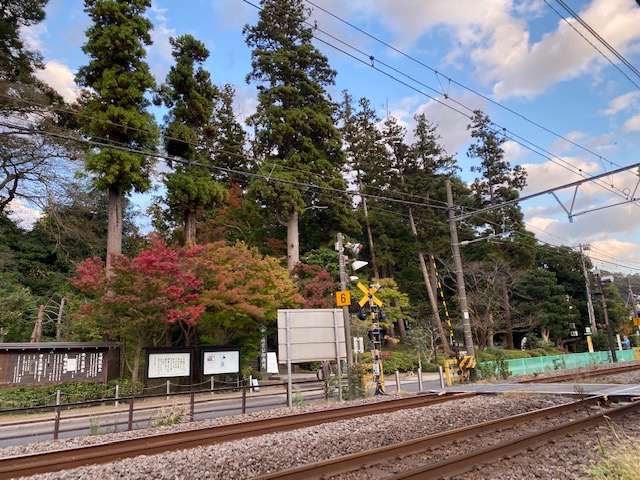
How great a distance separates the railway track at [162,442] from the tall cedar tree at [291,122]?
18.9 meters

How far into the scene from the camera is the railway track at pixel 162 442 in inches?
263

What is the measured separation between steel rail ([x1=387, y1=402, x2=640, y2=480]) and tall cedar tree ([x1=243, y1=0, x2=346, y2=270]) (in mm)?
22275

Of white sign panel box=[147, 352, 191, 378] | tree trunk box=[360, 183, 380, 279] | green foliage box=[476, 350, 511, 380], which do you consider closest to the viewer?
white sign panel box=[147, 352, 191, 378]

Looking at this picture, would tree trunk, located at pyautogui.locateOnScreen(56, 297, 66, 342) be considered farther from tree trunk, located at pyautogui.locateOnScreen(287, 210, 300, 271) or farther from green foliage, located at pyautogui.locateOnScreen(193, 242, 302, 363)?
tree trunk, located at pyautogui.locateOnScreen(287, 210, 300, 271)

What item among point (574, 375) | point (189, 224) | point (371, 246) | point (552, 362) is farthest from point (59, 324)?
point (552, 362)

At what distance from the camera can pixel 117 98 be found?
70.5ft

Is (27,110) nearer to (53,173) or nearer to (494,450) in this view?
(53,173)

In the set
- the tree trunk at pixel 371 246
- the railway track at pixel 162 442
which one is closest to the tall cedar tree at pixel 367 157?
the tree trunk at pixel 371 246

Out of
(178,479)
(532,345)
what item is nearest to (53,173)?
(178,479)

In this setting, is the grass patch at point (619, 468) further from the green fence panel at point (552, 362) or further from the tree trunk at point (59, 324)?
the tree trunk at point (59, 324)

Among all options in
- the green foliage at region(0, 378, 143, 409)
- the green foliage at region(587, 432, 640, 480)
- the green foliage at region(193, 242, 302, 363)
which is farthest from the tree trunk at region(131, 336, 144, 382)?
the green foliage at region(587, 432, 640, 480)

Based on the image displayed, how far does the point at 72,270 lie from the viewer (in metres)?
32.5

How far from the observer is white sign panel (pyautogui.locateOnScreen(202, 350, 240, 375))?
61.9 ft

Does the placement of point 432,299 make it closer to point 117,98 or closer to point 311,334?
point 311,334
